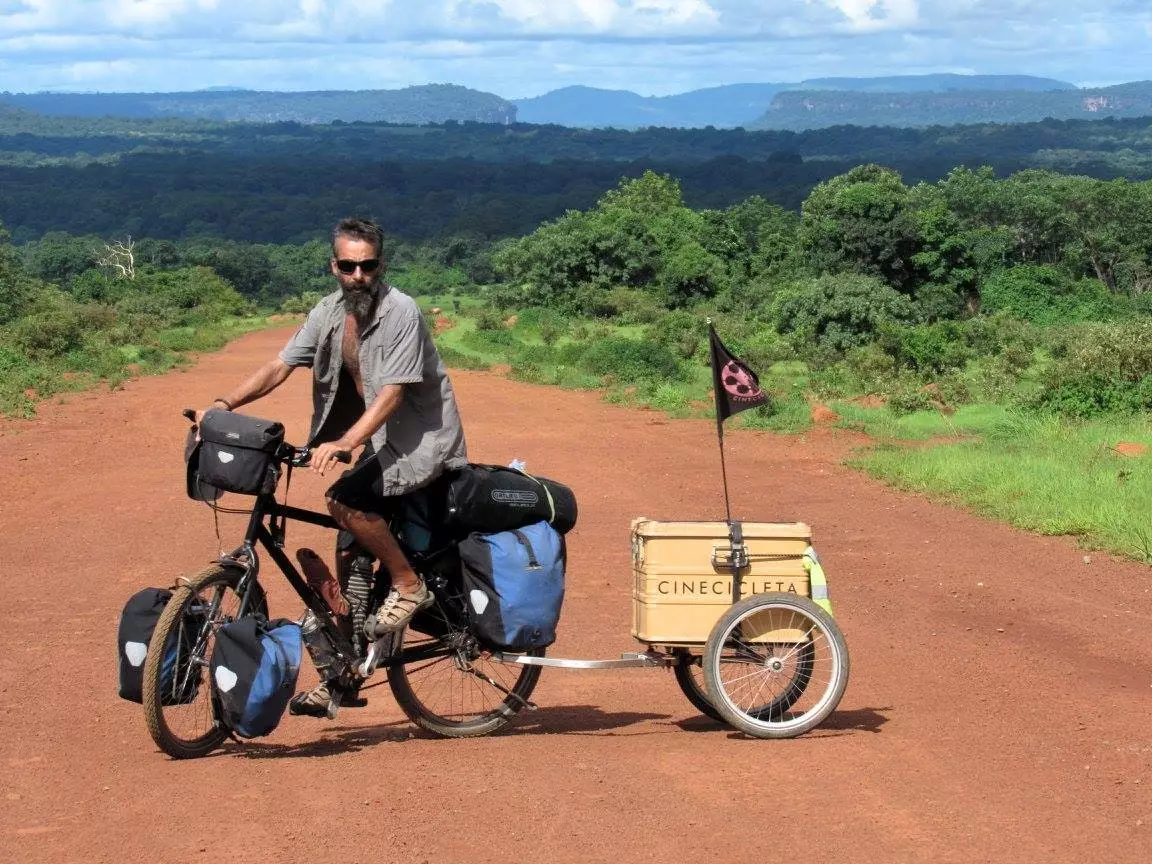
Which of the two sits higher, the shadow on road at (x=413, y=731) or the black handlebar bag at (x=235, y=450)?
the black handlebar bag at (x=235, y=450)

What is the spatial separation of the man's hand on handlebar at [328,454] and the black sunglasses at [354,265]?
58 centimetres

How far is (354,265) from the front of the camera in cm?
482

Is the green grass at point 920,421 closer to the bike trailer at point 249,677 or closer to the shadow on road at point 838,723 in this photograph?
the shadow on road at point 838,723

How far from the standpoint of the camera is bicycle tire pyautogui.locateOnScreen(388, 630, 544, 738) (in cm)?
523

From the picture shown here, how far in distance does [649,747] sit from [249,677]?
1332 millimetres

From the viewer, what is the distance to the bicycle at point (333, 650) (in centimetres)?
479

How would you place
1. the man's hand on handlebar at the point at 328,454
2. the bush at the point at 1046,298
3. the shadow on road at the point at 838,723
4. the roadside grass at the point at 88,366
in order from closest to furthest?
the man's hand on handlebar at the point at 328,454 < the shadow on road at the point at 838,723 < the roadside grass at the point at 88,366 < the bush at the point at 1046,298

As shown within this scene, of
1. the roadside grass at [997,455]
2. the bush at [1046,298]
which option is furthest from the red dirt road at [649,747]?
the bush at [1046,298]

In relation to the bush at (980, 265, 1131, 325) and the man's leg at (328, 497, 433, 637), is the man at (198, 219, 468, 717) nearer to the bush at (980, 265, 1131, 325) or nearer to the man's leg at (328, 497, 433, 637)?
the man's leg at (328, 497, 433, 637)

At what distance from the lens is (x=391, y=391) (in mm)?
4711

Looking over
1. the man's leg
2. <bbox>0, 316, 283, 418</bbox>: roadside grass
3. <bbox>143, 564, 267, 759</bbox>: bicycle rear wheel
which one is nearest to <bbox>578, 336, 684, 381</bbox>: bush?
<bbox>0, 316, 283, 418</bbox>: roadside grass

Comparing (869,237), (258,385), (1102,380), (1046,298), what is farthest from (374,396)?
(869,237)

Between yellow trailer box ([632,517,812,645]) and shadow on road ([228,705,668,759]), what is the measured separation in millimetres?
441

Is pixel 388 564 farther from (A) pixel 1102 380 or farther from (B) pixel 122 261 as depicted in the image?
(B) pixel 122 261
